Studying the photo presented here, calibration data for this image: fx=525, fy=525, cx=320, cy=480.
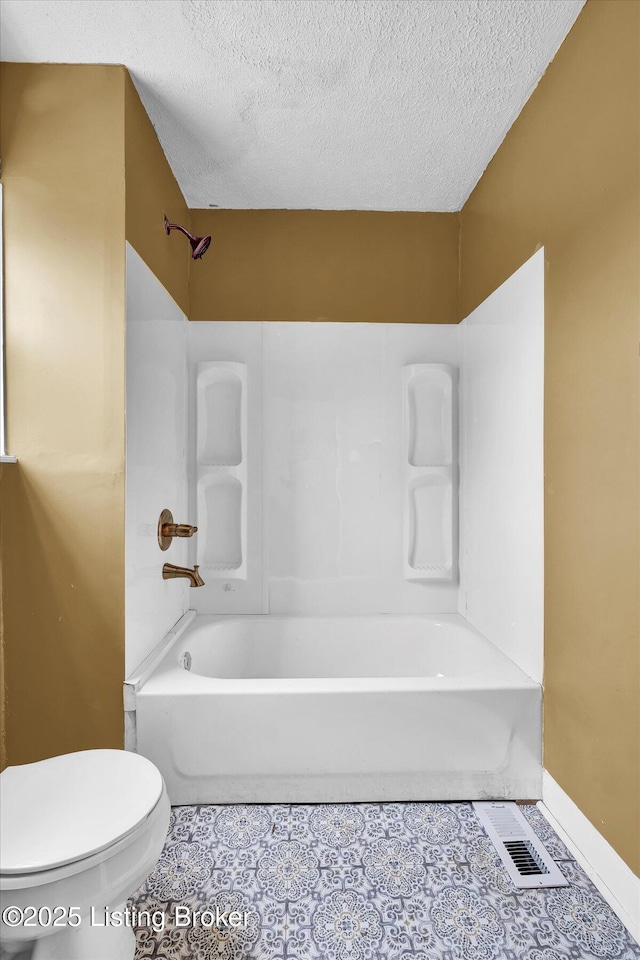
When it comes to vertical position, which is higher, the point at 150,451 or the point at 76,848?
the point at 150,451

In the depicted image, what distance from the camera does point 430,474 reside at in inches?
103

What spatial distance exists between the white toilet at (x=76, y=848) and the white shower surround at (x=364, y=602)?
55 cm

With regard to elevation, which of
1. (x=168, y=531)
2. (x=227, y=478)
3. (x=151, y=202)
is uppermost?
(x=151, y=202)

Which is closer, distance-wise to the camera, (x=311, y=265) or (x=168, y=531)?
(x=168, y=531)

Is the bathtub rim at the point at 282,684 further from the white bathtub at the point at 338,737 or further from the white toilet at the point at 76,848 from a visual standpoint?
the white toilet at the point at 76,848

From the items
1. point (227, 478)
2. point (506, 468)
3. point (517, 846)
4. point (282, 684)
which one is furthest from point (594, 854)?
point (227, 478)

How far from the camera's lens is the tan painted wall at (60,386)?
1.63m

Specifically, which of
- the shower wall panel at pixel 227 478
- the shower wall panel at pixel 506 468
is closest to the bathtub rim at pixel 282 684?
the shower wall panel at pixel 506 468

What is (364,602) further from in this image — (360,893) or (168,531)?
(360,893)

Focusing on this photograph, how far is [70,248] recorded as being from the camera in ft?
5.39

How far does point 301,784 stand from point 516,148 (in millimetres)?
2406

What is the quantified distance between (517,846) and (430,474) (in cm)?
154

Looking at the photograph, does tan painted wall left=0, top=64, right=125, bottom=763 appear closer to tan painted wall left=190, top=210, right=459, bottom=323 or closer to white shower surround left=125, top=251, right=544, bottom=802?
white shower surround left=125, top=251, right=544, bottom=802

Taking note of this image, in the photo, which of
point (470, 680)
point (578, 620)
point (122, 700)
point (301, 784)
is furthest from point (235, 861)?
point (578, 620)
